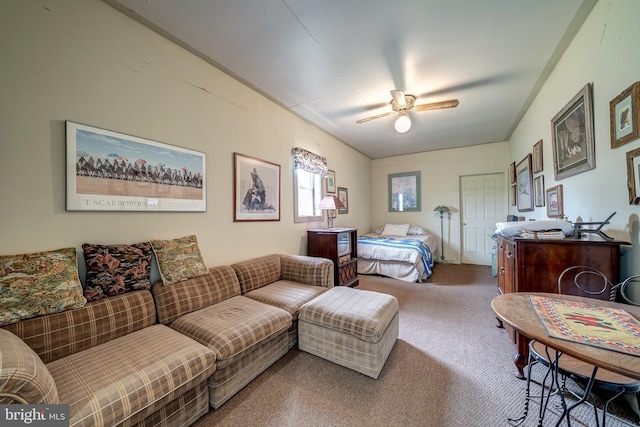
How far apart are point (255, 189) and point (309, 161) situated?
118 cm

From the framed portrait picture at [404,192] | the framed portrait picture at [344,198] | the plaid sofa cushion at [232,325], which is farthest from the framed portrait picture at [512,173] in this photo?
the plaid sofa cushion at [232,325]

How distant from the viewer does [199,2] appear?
1623mm

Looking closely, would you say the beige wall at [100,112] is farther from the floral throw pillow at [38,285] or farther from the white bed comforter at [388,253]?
the white bed comforter at [388,253]

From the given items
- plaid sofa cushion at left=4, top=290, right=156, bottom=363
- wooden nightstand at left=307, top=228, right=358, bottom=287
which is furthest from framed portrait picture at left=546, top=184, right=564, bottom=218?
plaid sofa cushion at left=4, top=290, right=156, bottom=363

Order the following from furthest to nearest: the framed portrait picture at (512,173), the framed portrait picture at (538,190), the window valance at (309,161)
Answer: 1. the framed portrait picture at (512,173)
2. the window valance at (309,161)
3. the framed portrait picture at (538,190)

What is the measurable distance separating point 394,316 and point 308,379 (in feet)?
2.91

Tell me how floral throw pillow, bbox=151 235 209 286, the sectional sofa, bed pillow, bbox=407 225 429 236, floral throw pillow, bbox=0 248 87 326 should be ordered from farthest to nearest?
bed pillow, bbox=407 225 429 236 → floral throw pillow, bbox=151 235 209 286 → floral throw pillow, bbox=0 248 87 326 → the sectional sofa

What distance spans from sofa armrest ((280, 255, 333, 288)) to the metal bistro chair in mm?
1696

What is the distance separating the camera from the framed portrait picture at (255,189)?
2562 mm

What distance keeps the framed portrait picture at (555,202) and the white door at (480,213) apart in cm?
261

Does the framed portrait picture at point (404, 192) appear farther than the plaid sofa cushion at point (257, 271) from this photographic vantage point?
Yes

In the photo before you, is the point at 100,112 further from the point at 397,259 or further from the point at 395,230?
the point at 395,230

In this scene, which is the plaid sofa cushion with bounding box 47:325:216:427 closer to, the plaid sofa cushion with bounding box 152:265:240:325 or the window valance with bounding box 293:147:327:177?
the plaid sofa cushion with bounding box 152:265:240:325

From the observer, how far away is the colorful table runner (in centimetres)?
83
